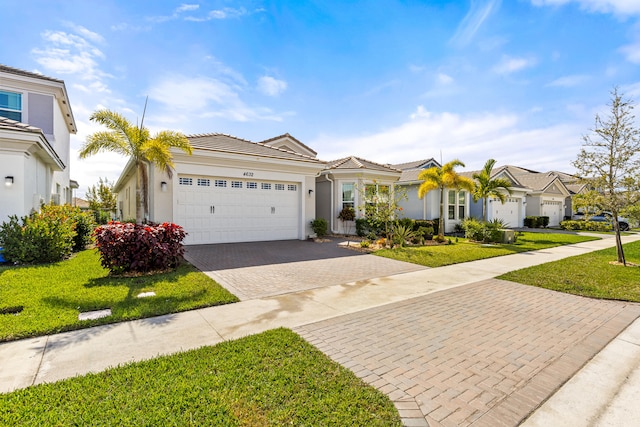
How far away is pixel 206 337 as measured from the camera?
13.5 ft

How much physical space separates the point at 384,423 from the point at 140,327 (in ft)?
12.2

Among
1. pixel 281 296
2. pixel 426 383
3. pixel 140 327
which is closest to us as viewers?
pixel 426 383

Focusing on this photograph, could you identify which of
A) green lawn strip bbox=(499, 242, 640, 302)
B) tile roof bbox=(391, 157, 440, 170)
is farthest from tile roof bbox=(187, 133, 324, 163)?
tile roof bbox=(391, 157, 440, 170)

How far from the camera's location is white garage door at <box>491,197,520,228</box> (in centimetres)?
2380

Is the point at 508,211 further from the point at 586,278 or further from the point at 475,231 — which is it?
the point at 586,278

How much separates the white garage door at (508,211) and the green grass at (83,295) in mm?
23403

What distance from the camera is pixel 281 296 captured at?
19.9ft

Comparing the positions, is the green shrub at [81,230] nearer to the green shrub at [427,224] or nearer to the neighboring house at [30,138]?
the neighboring house at [30,138]

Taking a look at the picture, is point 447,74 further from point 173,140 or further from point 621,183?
point 173,140

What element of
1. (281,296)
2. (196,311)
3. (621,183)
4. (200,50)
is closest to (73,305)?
(196,311)

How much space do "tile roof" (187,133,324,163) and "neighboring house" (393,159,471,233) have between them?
8.25 meters

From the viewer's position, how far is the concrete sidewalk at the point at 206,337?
10.3ft

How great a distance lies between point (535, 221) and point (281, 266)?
27.1 meters

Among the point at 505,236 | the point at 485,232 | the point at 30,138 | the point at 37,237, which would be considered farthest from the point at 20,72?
the point at 505,236
